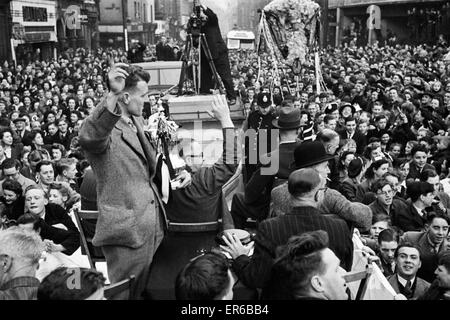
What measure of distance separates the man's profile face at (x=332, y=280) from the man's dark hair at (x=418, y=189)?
359 centimetres

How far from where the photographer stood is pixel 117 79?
10.5 feet

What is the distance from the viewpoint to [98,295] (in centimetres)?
274

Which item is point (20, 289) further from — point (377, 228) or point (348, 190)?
point (348, 190)

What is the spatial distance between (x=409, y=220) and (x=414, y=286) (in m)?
1.59

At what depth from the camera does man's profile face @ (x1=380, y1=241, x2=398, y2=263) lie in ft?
16.6

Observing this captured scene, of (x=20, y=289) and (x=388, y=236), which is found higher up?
(x=20, y=289)

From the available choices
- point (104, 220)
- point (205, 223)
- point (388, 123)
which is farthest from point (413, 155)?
point (104, 220)

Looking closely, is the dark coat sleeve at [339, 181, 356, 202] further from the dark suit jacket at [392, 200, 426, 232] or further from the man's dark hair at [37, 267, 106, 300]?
the man's dark hair at [37, 267, 106, 300]

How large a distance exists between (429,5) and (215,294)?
125 ft

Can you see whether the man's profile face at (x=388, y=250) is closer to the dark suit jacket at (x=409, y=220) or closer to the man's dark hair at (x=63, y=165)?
the dark suit jacket at (x=409, y=220)

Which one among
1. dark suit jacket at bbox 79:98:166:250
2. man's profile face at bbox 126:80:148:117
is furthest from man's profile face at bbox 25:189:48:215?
man's profile face at bbox 126:80:148:117

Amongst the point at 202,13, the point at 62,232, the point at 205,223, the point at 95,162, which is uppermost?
the point at 202,13

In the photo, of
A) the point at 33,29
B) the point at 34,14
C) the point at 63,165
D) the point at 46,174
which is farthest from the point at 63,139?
the point at 34,14

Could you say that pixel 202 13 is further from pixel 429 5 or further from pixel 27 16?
pixel 429 5
